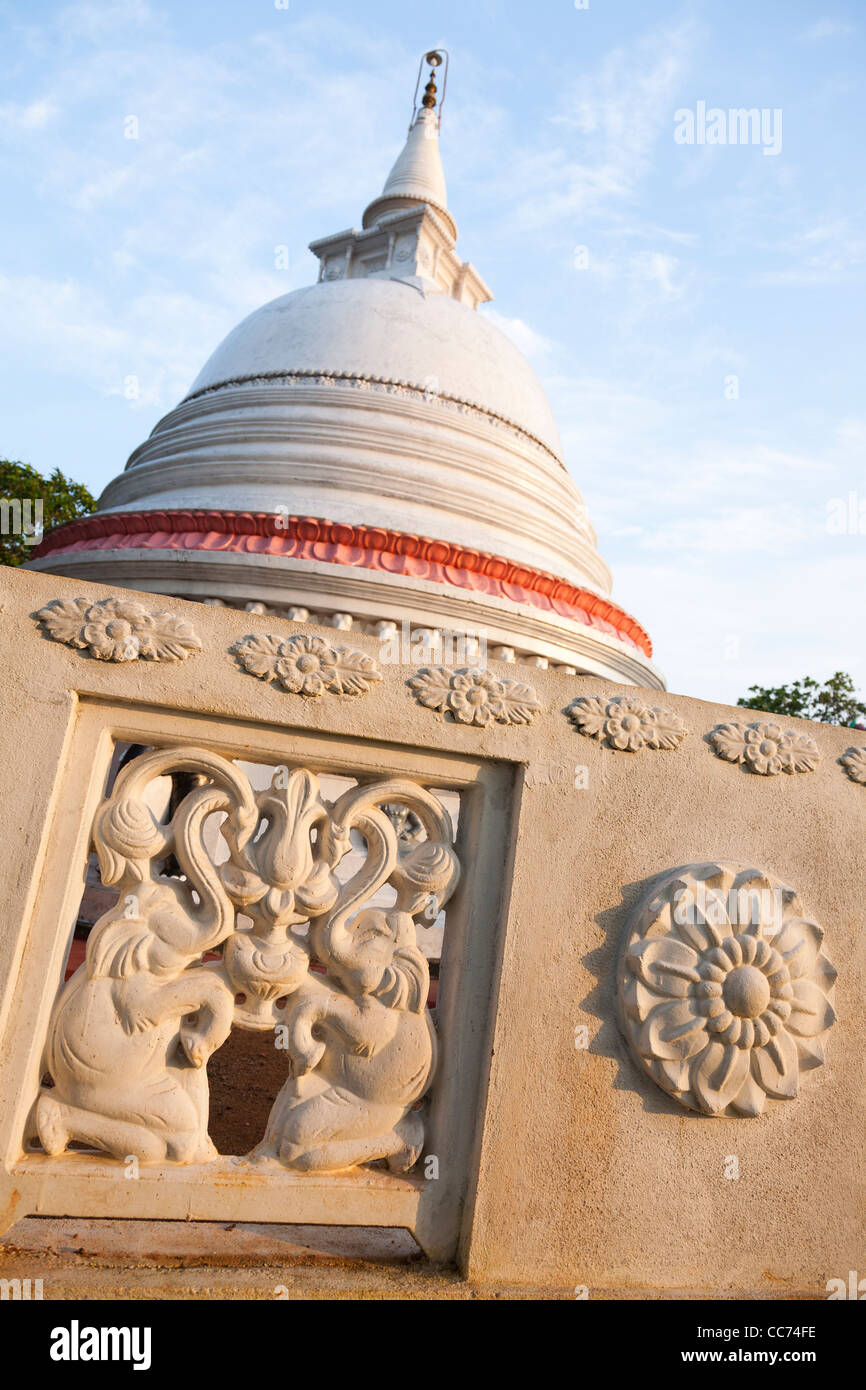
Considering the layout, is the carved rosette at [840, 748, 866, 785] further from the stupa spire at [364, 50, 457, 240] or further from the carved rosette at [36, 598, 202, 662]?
the stupa spire at [364, 50, 457, 240]

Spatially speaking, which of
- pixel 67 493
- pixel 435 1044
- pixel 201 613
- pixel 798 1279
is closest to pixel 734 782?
pixel 435 1044

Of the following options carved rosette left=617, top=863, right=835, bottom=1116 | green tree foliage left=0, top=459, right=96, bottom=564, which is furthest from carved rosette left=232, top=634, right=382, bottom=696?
green tree foliage left=0, top=459, right=96, bottom=564

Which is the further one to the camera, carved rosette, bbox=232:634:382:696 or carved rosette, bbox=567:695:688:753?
carved rosette, bbox=567:695:688:753

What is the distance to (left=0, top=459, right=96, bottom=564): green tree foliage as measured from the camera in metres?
16.8

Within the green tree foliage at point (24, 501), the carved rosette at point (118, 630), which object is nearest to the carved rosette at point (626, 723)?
the carved rosette at point (118, 630)

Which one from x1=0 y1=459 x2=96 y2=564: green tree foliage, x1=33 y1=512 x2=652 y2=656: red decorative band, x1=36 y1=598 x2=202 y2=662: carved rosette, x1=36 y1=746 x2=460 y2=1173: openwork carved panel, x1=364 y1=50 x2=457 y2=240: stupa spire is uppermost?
x1=364 y1=50 x2=457 y2=240: stupa spire

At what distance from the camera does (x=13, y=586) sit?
2.60 m

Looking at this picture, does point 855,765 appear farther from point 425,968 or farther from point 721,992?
point 425,968

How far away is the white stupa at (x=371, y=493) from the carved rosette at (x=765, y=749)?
689 cm

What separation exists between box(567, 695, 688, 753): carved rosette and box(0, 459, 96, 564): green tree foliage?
15187 mm

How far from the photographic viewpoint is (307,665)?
270 centimetres

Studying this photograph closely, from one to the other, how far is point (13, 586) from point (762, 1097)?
8.27 feet

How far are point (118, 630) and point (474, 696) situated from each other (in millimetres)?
988

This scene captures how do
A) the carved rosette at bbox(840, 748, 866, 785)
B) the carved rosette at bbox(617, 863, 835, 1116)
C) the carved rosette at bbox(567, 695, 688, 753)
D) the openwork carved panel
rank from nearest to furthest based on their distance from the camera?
the openwork carved panel < the carved rosette at bbox(617, 863, 835, 1116) < the carved rosette at bbox(567, 695, 688, 753) < the carved rosette at bbox(840, 748, 866, 785)
